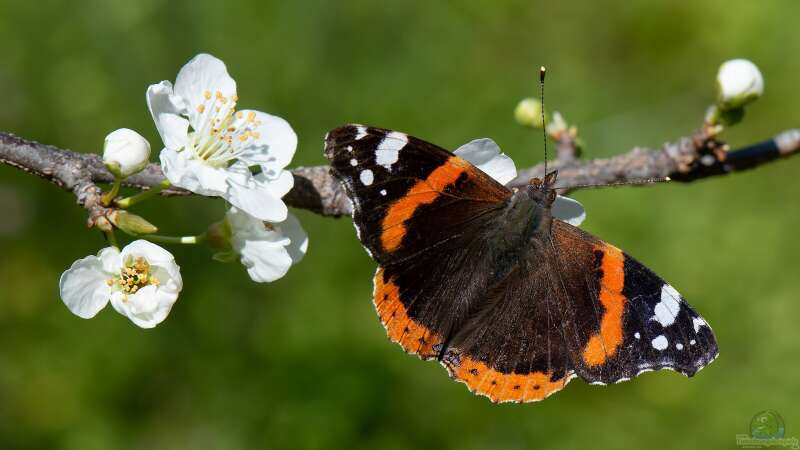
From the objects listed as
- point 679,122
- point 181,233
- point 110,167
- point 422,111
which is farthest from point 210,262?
point 679,122

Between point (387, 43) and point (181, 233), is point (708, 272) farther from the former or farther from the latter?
point (181, 233)

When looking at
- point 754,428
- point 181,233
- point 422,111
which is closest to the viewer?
point 754,428

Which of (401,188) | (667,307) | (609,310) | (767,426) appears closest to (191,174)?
(401,188)

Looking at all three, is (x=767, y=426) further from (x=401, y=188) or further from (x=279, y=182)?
(x=279, y=182)

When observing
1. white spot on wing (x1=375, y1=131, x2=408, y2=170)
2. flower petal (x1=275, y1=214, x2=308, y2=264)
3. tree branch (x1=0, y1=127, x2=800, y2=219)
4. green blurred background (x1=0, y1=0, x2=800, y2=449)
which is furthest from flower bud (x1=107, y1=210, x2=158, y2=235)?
green blurred background (x1=0, y1=0, x2=800, y2=449)

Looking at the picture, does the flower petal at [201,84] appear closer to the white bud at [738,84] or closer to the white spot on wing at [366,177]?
the white spot on wing at [366,177]

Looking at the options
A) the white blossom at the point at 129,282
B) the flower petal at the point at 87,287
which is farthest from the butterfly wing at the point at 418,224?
the flower petal at the point at 87,287

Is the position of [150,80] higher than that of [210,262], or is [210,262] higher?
[150,80]
